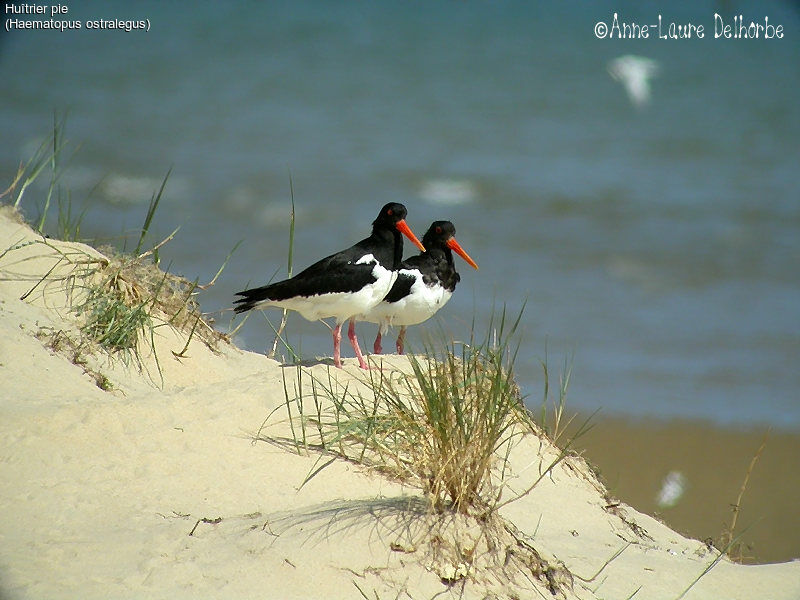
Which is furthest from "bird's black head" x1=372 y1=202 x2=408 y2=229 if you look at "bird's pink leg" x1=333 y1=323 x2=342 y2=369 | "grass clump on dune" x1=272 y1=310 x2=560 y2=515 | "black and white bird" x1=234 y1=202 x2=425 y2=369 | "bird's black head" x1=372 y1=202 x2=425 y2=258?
"grass clump on dune" x1=272 y1=310 x2=560 y2=515

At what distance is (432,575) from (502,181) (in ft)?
37.0

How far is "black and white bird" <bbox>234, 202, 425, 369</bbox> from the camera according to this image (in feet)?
21.3

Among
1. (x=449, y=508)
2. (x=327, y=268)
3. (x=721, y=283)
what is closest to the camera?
(x=449, y=508)

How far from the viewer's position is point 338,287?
21.2ft

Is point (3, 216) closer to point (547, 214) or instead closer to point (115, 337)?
point (115, 337)

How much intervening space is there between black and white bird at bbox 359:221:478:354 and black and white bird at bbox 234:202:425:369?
0.27 metres

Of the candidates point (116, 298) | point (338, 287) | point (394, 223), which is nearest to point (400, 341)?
point (394, 223)

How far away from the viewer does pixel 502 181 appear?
14.2 m

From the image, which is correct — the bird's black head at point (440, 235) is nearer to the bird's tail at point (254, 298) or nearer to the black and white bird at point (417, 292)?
the black and white bird at point (417, 292)

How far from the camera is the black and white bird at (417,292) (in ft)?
23.2

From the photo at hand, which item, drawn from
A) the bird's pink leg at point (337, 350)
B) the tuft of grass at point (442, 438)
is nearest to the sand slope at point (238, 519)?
the tuft of grass at point (442, 438)

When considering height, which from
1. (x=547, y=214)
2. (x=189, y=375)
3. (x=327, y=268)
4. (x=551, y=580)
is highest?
(x=547, y=214)

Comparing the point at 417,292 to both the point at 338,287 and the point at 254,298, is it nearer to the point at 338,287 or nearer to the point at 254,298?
the point at 338,287

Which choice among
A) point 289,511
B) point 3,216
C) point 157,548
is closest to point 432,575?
point 289,511
